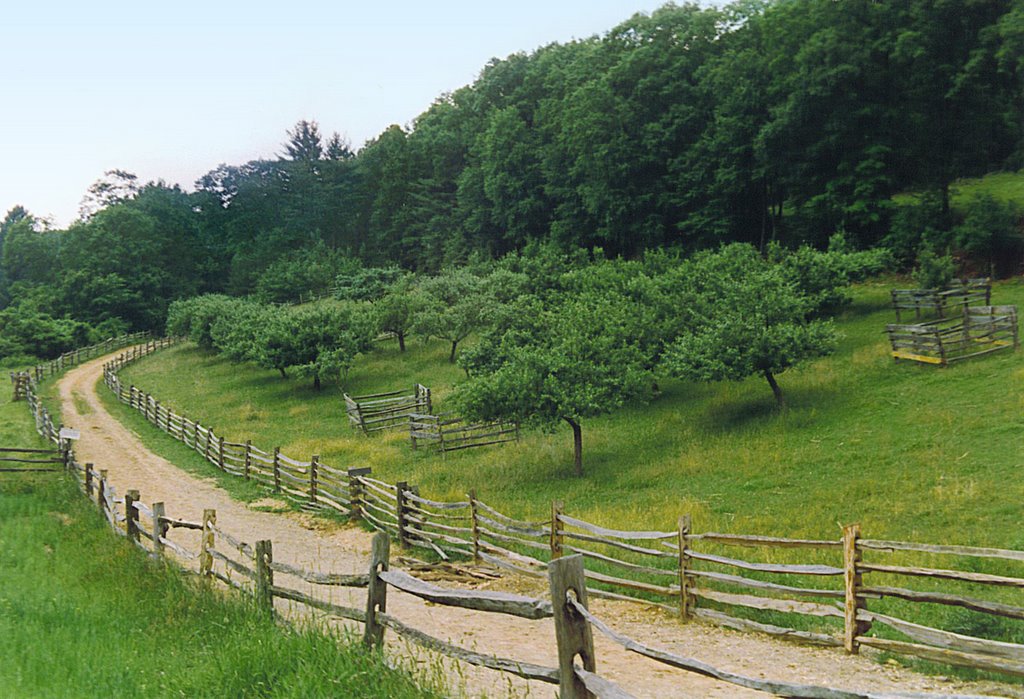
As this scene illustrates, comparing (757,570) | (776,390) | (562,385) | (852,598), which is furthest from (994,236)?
(852,598)

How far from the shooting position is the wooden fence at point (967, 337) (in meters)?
25.0

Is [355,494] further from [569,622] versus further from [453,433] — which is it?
[569,622]

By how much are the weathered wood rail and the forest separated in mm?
24110

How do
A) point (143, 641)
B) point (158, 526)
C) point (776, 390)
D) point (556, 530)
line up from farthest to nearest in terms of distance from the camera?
point (776, 390) < point (556, 530) < point (158, 526) < point (143, 641)

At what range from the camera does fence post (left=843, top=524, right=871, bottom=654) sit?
28.9 ft

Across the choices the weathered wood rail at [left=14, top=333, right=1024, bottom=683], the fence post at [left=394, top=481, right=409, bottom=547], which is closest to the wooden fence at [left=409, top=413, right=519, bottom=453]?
the weathered wood rail at [left=14, top=333, right=1024, bottom=683]

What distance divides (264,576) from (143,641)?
4.32 feet

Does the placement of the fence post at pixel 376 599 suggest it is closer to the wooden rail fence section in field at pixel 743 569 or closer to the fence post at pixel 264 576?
the fence post at pixel 264 576

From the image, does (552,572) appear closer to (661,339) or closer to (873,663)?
(873,663)

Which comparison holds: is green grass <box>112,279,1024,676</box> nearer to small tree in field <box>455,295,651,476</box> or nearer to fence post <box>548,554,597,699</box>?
small tree in field <box>455,295,651,476</box>

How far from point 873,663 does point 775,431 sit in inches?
592

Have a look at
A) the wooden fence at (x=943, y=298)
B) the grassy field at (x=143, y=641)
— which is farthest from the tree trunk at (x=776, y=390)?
the grassy field at (x=143, y=641)

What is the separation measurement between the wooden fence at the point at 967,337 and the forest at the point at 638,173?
7098 millimetres

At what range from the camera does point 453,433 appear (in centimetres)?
2814
